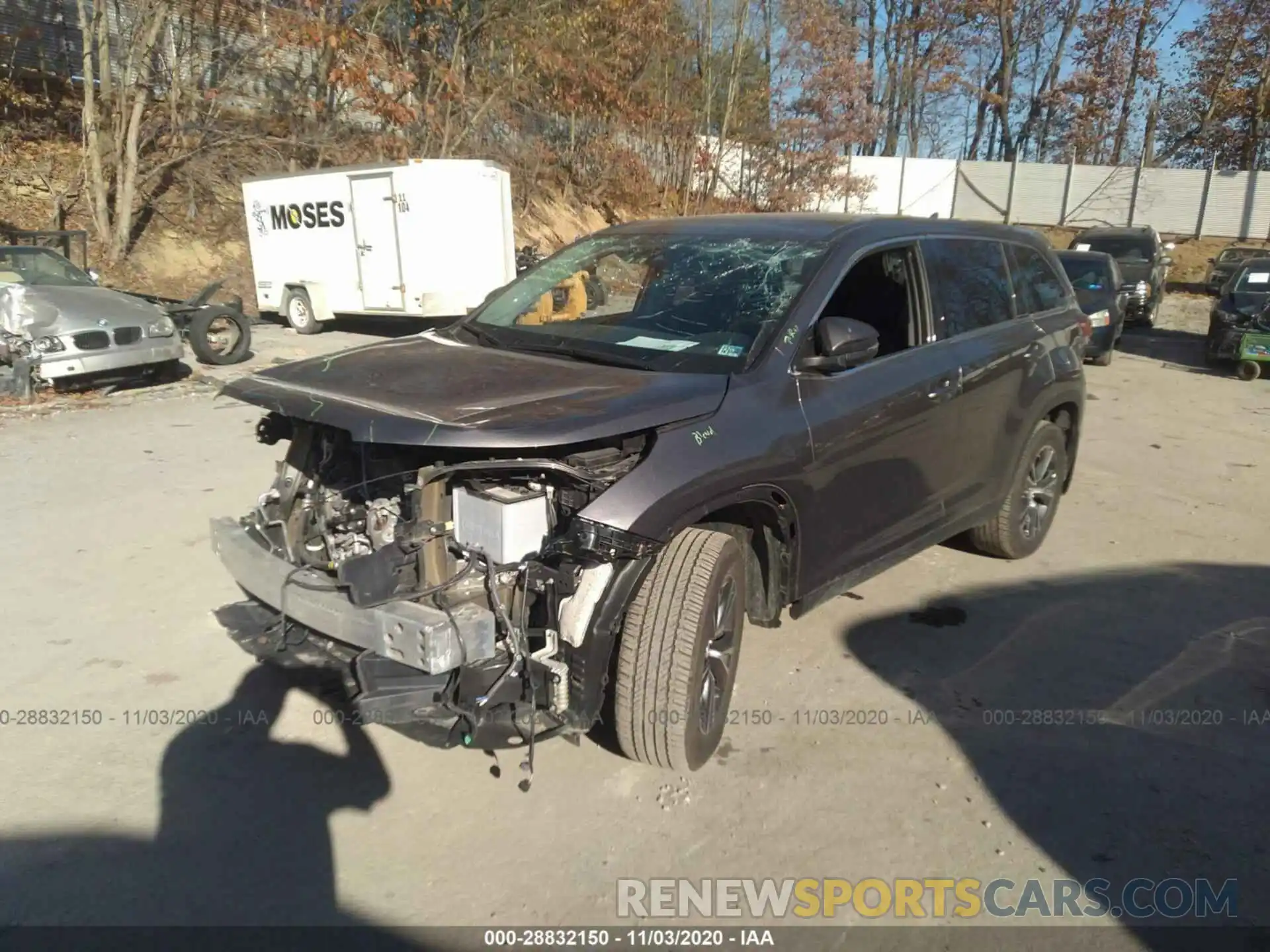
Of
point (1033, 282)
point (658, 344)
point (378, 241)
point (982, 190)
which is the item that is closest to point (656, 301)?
point (658, 344)

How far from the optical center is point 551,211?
84.7 ft

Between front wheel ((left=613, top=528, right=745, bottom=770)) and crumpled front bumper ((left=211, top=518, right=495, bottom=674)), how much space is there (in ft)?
1.61

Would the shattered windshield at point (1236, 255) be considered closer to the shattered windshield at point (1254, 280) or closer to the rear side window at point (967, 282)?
the shattered windshield at point (1254, 280)

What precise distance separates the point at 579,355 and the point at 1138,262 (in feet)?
56.8

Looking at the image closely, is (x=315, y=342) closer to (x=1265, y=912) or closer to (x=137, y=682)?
(x=137, y=682)

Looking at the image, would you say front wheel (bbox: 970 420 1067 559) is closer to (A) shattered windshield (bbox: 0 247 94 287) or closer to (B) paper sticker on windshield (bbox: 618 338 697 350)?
(B) paper sticker on windshield (bbox: 618 338 697 350)

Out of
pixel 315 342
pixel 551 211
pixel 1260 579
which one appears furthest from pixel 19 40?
pixel 1260 579

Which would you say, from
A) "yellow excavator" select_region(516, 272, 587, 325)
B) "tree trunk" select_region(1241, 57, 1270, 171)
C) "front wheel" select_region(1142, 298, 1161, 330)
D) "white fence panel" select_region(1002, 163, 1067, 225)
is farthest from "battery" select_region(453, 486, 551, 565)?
"tree trunk" select_region(1241, 57, 1270, 171)

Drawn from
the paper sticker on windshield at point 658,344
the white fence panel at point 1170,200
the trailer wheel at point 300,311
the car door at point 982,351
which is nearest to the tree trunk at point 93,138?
the trailer wheel at point 300,311

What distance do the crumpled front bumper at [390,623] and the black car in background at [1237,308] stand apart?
1334 cm

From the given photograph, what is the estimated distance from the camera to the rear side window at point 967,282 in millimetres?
4406

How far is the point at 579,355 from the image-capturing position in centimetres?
365

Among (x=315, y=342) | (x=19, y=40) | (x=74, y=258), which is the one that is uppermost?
(x=19, y=40)

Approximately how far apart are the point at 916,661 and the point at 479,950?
2.41 metres
